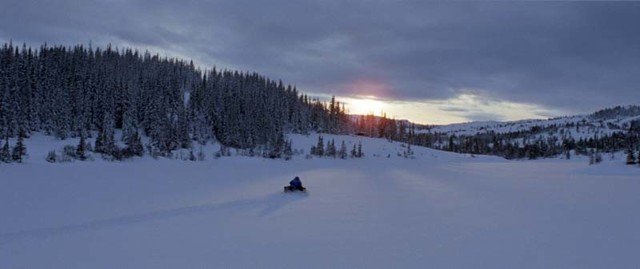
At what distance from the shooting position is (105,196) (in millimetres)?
14242

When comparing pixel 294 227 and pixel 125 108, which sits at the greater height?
pixel 125 108

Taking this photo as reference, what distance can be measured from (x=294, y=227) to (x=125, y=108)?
185ft

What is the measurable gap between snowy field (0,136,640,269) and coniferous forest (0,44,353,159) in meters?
17.6

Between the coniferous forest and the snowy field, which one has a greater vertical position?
the coniferous forest

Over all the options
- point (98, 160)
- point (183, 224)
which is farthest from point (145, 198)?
point (98, 160)

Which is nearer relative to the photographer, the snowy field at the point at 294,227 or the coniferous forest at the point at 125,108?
the snowy field at the point at 294,227

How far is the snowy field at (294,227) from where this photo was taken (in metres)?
7.59

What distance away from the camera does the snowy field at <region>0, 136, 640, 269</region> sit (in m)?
7.59

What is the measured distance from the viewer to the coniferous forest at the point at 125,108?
45.6 metres

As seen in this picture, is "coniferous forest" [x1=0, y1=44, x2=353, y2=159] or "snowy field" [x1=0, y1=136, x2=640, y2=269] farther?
"coniferous forest" [x1=0, y1=44, x2=353, y2=159]

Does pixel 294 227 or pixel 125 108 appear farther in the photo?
pixel 125 108

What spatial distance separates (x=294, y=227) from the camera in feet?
33.9

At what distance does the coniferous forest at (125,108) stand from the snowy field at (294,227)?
17.6m

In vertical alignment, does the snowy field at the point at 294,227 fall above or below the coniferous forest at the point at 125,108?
below
